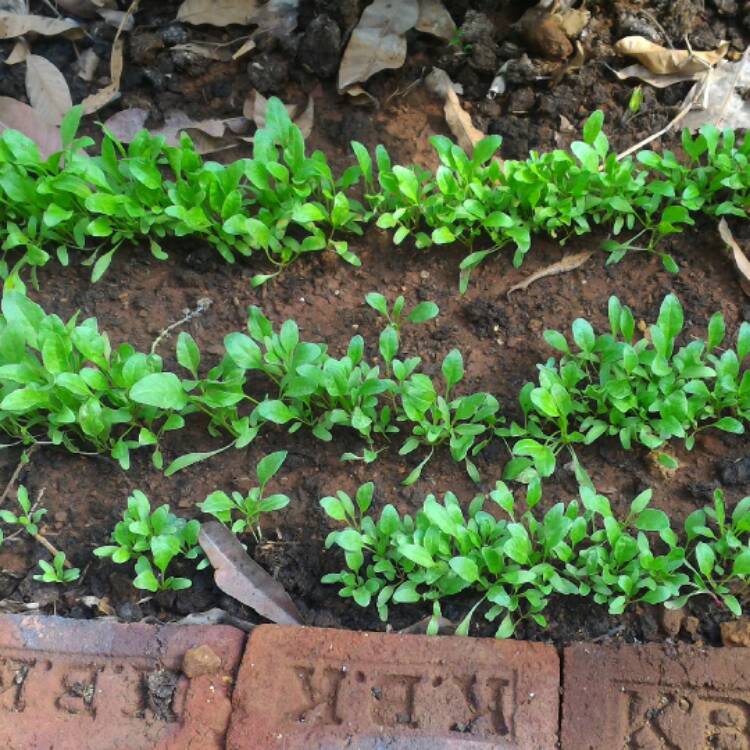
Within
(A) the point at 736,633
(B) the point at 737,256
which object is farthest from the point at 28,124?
(A) the point at 736,633

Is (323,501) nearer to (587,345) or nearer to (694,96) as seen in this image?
(587,345)

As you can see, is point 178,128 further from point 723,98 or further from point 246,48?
point 723,98

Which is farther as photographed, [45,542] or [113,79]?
[113,79]

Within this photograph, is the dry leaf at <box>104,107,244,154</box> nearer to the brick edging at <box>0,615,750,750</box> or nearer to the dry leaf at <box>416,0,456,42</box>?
the dry leaf at <box>416,0,456,42</box>

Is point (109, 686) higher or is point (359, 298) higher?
point (359, 298)

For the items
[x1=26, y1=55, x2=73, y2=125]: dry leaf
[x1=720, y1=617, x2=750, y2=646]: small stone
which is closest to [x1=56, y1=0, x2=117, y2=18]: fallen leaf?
[x1=26, y1=55, x2=73, y2=125]: dry leaf

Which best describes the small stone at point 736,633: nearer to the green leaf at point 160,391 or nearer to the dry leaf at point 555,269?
the dry leaf at point 555,269

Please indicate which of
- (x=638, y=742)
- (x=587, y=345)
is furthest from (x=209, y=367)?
(x=638, y=742)
